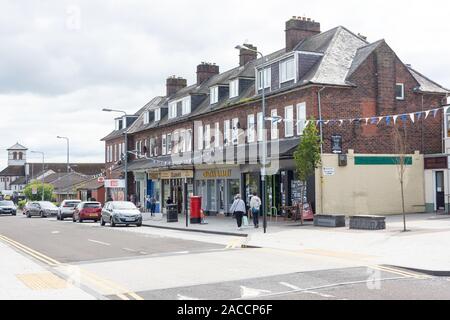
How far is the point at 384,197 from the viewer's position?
101 feet

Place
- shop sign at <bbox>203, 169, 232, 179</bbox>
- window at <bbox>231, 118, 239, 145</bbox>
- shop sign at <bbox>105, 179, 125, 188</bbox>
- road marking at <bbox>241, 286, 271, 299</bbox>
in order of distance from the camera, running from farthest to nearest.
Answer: shop sign at <bbox>105, 179, 125, 188</bbox> < shop sign at <bbox>203, 169, 232, 179</bbox> < window at <bbox>231, 118, 239, 145</bbox> < road marking at <bbox>241, 286, 271, 299</bbox>

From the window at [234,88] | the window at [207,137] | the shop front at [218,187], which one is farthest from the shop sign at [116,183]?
the window at [234,88]

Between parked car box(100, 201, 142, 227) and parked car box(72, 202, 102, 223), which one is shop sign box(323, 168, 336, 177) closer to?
Answer: parked car box(100, 201, 142, 227)

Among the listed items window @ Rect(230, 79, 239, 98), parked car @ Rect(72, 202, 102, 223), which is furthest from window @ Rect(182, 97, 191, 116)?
parked car @ Rect(72, 202, 102, 223)

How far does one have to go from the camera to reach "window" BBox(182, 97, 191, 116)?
4469cm

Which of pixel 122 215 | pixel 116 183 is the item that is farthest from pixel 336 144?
pixel 116 183

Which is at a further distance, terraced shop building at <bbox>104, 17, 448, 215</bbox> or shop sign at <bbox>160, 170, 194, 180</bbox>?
shop sign at <bbox>160, 170, 194, 180</bbox>

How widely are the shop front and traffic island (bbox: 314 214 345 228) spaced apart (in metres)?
11.2

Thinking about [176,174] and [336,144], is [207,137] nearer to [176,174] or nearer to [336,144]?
[176,174]

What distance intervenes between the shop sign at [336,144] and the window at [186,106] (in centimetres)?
1735

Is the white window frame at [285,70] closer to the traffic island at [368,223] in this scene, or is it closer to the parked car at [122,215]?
the traffic island at [368,223]

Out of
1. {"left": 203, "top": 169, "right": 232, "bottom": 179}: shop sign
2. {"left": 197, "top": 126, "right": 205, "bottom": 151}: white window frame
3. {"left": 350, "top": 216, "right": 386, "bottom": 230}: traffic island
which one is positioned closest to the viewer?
{"left": 350, "top": 216, "right": 386, "bottom": 230}: traffic island

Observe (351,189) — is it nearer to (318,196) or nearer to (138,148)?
(318,196)
